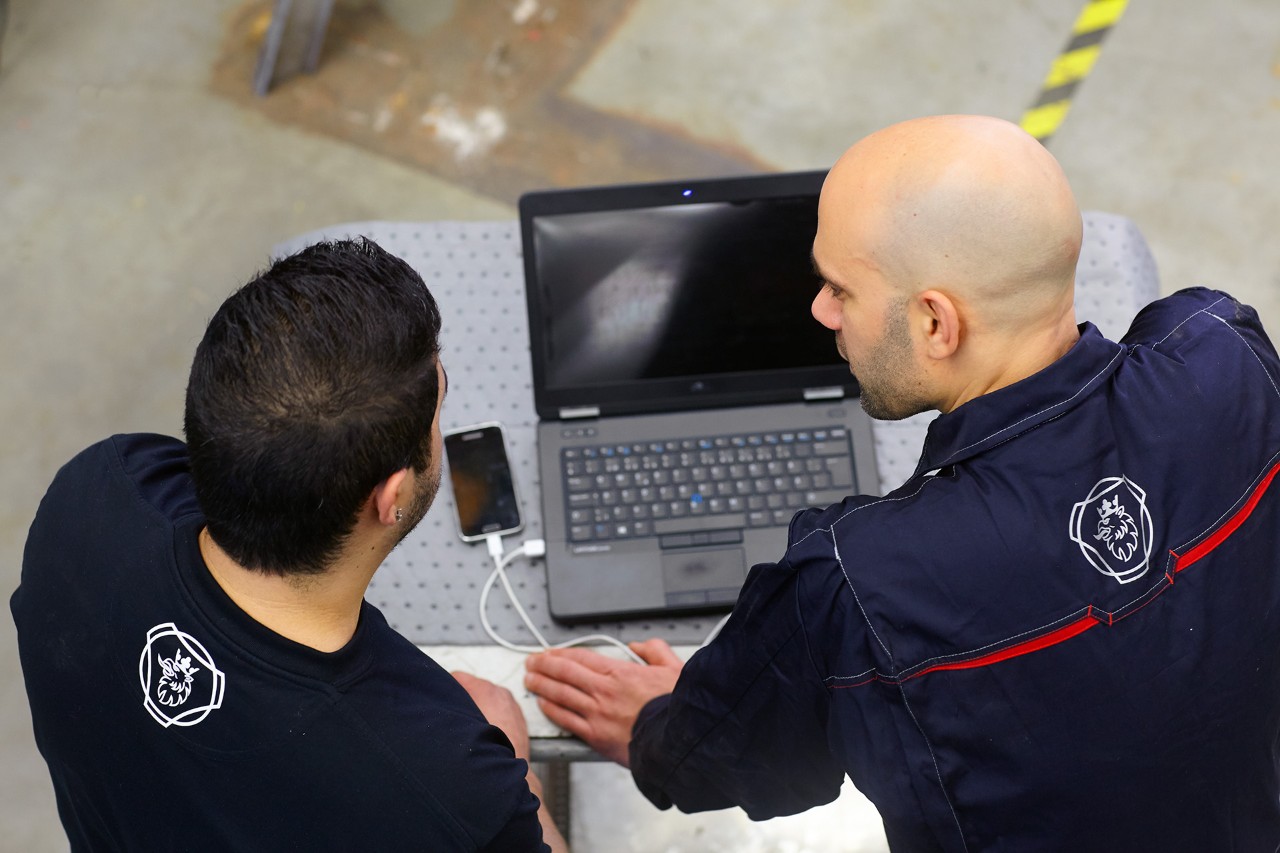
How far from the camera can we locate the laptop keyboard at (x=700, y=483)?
1.53m

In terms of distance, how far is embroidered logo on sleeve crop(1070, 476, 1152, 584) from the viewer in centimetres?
108

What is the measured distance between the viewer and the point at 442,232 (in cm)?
179

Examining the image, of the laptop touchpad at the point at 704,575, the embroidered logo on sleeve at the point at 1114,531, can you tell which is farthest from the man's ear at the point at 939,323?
the laptop touchpad at the point at 704,575

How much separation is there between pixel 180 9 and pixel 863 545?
3079 mm

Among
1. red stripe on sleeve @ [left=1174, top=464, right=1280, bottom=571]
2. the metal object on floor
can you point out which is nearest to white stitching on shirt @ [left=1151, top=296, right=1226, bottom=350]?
red stripe on sleeve @ [left=1174, top=464, right=1280, bottom=571]

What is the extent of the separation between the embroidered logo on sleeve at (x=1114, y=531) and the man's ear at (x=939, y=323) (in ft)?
0.72

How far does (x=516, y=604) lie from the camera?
1.50 metres

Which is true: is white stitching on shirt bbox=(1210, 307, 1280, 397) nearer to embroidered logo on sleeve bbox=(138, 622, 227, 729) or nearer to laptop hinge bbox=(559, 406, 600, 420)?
laptop hinge bbox=(559, 406, 600, 420)

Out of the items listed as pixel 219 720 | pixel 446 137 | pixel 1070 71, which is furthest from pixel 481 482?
pixel 1070 71

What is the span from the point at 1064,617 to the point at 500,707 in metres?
0.71

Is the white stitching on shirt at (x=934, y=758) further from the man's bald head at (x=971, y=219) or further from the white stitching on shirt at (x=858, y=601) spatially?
the man's bald head at (x=971, y=219)

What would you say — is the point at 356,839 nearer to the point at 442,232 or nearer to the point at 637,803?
the point at 442,232

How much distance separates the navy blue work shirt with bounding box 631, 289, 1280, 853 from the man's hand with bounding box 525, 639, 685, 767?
0.25 m

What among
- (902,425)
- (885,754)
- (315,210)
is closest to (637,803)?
(902,425)
